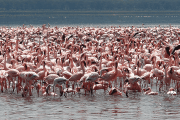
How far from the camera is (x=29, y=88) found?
14.9m

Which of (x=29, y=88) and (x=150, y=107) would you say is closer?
(x=150, y=107)

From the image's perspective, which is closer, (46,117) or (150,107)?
(46,117)

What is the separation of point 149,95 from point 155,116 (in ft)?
11.0

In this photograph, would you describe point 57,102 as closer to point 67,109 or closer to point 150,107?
point 67,109

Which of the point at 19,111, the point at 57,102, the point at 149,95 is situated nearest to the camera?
the point at 19,111

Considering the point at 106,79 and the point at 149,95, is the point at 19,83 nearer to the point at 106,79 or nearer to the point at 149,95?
the point at 106,79

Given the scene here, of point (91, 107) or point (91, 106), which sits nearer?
point (91, 107)

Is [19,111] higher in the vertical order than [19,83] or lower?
lower

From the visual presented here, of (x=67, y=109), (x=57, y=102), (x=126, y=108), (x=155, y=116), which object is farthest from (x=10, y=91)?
(x=155, y=116)

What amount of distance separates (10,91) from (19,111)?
3671 millimetres

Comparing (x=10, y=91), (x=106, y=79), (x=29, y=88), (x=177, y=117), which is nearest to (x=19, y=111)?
(x=29, y=88)

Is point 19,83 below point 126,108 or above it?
above

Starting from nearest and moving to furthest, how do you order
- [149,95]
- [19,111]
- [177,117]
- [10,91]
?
[177,117]
[19,111]
[149,95]
[10,91]

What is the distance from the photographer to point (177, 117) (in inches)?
440
